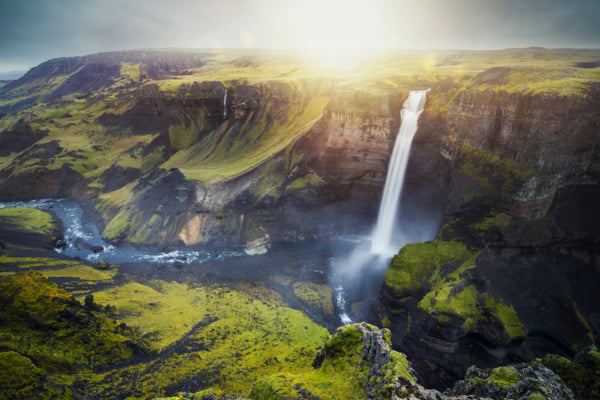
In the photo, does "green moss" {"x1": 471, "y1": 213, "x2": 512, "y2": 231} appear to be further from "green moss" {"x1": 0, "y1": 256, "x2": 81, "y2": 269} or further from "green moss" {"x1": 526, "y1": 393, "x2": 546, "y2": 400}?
"green moss" {"x1": 0, "y1": 256, "x2": 81, "y2": 269}

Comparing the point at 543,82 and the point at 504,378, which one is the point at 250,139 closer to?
the point at 543,82

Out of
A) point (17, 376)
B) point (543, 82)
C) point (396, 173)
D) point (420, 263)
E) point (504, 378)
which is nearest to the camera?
point (17, 376)

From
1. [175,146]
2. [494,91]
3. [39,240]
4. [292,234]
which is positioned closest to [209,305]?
[292,234]

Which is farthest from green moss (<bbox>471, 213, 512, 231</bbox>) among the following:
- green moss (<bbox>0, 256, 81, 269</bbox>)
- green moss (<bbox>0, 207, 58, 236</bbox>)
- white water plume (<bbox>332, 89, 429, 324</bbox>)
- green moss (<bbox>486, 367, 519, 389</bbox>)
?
green moss (<bbox>0, 207, 58, 236</bbox>)

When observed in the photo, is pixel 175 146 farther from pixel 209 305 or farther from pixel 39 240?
pixel 209 305

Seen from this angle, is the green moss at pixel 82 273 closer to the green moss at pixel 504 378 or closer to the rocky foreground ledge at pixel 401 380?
the rocky foreground ledge at pixel 401 380

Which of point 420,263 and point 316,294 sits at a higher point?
point 420,263

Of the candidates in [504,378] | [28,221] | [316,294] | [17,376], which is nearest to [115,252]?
[28,221]
